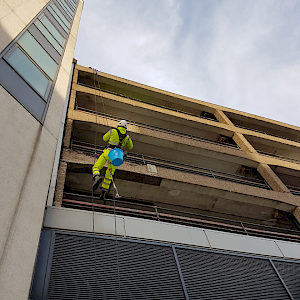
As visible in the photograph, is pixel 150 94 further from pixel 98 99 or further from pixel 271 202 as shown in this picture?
pixel 271 202

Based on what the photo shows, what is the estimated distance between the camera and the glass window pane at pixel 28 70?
20.9ft

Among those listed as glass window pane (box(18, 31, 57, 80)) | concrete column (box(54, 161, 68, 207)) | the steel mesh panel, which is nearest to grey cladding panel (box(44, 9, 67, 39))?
glass window pane (box(18, 31, 57, 80))

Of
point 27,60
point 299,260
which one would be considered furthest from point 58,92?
point 299,260

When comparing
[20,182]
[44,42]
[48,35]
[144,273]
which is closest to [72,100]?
[48,35]

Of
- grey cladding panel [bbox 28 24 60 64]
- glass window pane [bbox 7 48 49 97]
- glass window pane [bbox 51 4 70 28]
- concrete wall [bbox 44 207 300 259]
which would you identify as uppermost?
glass window pane [bbox 51 4 70 28]

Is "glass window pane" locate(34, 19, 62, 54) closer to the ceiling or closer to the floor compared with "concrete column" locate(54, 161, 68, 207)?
closer to the ceiling

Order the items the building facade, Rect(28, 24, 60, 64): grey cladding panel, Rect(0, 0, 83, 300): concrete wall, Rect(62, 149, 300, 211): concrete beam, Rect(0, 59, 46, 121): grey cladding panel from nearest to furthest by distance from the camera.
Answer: Rect(0, 0, 83, 300): concrete wall < the building facade < Rect(0, 59, 46, 121): grey cladding panel < Rect(28, 24, 60, 64): grey cladding panel < Rect(62, 149, 300, 211): concrete beam

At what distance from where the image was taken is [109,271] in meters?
5.30

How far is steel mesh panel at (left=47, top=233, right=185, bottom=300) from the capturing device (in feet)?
15.8

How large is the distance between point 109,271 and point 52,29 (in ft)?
31.9

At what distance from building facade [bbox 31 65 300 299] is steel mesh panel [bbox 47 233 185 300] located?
2cm

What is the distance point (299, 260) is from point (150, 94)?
1353 cm

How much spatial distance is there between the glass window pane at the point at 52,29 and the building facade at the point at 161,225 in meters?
2.73

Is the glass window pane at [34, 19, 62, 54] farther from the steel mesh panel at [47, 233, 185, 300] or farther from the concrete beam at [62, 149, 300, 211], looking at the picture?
the steel mesh panel at [47, 233, 185, 300]
